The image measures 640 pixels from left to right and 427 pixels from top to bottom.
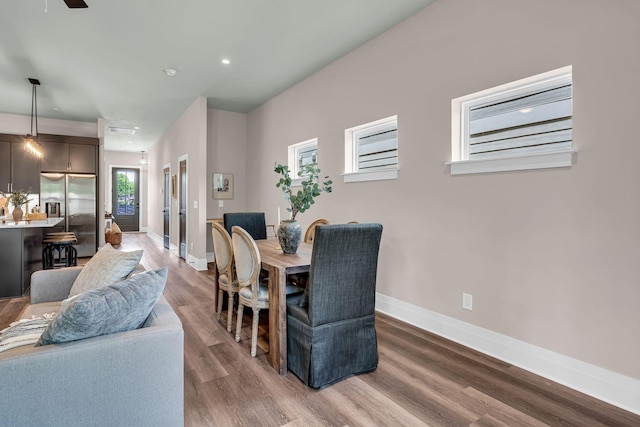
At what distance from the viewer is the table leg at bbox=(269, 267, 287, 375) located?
230 cm

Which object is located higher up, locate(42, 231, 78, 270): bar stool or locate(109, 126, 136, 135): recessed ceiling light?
locate(109, 126, 136, 135): recessed ceiling light

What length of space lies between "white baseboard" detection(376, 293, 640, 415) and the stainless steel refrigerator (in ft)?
21.6

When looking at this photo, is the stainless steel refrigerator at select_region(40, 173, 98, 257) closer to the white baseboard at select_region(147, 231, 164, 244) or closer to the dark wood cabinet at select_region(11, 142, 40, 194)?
the dark wood cabinet at select_region(11, 142, 40, 194)

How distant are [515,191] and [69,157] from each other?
25.0 feet

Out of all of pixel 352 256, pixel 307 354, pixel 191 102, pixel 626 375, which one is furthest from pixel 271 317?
pixel 191 102

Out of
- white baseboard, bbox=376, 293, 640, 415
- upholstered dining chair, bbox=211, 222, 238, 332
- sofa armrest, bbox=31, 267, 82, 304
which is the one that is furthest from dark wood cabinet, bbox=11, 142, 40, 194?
white baseboard, bbox=376, 293, 640, 415

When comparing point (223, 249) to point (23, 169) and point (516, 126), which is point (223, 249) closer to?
point (516, 126)

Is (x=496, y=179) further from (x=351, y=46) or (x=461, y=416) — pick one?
(x=351, y=46)

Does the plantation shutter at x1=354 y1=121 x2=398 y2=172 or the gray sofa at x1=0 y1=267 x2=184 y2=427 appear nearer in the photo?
the gray sofa at x1=0 y1=267 x2=184 y2=427

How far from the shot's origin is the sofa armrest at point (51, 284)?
2.36m

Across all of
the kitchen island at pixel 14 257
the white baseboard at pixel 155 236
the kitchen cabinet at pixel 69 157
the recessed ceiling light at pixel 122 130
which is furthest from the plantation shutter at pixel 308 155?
the white baseboard at pixel 155 236

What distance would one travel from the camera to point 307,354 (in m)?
2.15

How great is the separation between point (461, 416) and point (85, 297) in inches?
75.6

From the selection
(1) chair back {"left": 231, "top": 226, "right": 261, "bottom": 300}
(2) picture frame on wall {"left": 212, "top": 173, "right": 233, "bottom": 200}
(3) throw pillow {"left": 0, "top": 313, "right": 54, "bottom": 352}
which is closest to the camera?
(3) throw pillow {"left": 0, "top": 313, "right": 54, "bottom": 352}
